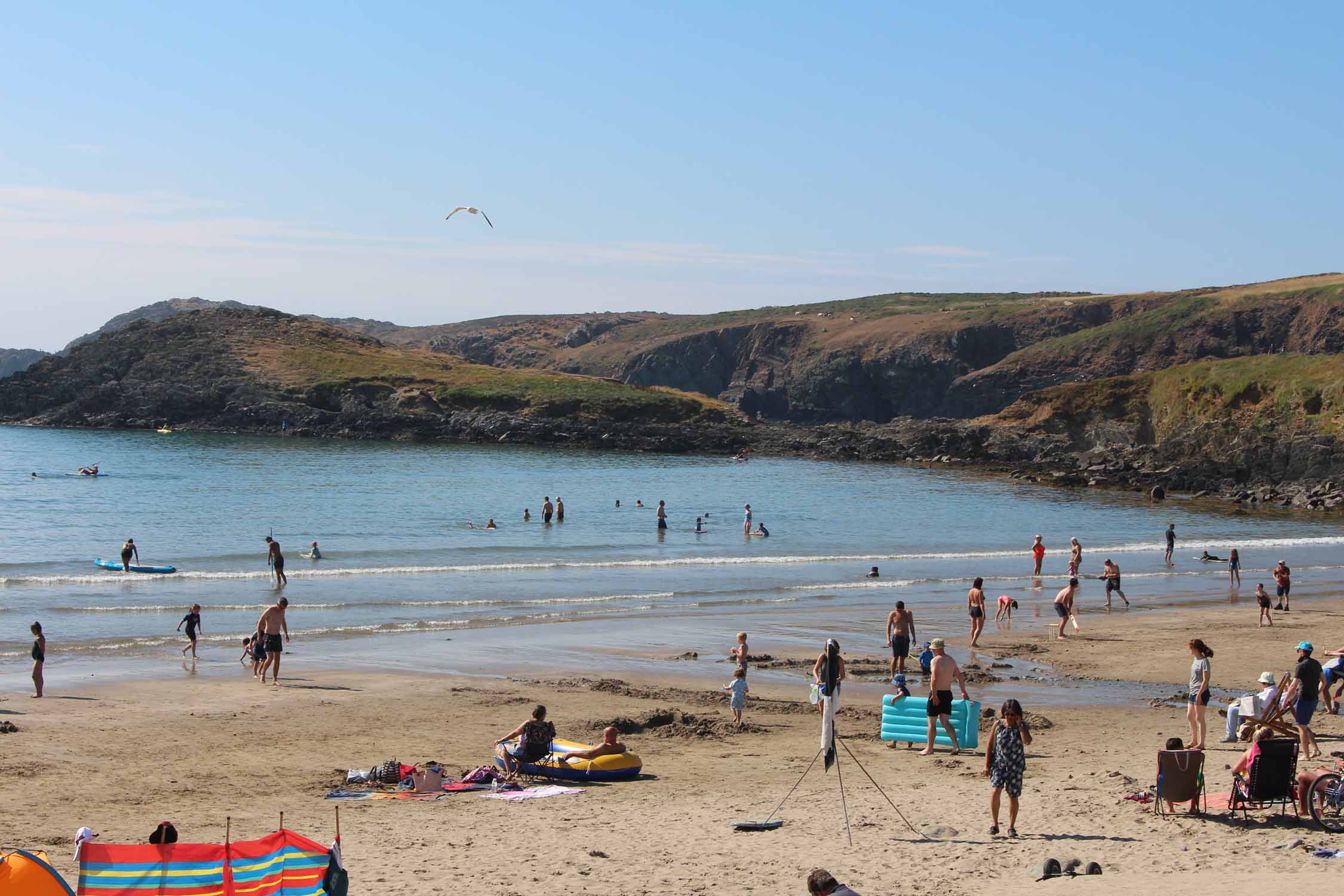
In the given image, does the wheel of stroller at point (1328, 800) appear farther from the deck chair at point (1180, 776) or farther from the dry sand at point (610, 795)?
the deck chair at point (1180, 776)

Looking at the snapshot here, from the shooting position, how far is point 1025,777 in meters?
12.4

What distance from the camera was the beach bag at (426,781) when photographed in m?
12.3

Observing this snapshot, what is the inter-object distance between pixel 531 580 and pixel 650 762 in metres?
18.4

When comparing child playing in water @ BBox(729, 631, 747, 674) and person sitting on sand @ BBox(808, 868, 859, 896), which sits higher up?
person sitting on sand @ BBox(808, 868, 859, 896)

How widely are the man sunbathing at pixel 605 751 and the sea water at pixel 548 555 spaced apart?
22.6ft

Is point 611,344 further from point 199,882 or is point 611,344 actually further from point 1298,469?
point 199,882

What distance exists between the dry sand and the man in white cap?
23cm

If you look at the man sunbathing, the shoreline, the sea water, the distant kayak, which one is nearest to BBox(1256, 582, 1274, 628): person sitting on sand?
the sea water

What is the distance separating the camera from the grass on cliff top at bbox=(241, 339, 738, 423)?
326 ft

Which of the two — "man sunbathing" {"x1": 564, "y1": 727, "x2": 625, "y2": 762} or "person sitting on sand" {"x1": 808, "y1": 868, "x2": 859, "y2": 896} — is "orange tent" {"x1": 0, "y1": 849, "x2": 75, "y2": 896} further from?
"man sunbathing" {"x1": 564, "y1": 727, "x2": 625, "y2": 762}

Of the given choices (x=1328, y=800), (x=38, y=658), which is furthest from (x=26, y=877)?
(x=38, y=658)

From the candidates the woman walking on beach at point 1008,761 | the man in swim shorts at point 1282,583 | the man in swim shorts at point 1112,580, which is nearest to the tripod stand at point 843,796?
the woman walking on beach at point 1008,761

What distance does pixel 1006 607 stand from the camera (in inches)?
1000

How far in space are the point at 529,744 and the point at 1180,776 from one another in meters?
6.48
